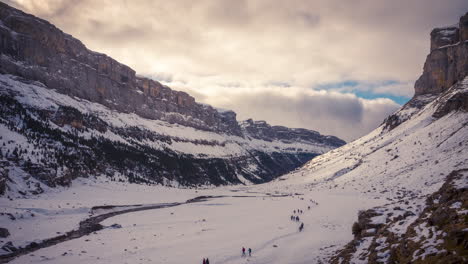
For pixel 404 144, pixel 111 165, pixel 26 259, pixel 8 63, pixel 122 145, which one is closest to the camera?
pixel 26 259

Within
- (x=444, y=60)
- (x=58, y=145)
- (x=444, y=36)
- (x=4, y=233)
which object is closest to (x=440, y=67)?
(x=444, y=60)

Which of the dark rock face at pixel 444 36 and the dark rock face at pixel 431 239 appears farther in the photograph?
the dark rock face at pixel 444 36

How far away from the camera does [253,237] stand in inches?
1588

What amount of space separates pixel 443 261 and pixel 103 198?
86.7 meters

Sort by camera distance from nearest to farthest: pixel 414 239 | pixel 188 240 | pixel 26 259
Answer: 1. pixel 414 239
2. pixel 26 259
3. pixel 188 240

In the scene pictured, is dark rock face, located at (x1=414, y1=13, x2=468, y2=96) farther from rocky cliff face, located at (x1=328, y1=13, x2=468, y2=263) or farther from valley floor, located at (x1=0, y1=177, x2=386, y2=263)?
valley floor, located at (x1=0, y1=177, x2=386, y2=263)

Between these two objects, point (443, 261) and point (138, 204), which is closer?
point (443, 261)

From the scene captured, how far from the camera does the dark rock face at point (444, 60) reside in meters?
144

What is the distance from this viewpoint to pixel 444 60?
158500 mm

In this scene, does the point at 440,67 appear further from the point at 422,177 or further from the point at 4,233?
the point at 4,233

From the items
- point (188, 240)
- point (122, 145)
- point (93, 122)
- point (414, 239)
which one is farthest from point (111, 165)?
point (414, 239)

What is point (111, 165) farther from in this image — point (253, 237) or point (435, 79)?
point (435, 79)

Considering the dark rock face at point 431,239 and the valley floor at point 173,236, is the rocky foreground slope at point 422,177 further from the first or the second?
the valley floor at point 173,236

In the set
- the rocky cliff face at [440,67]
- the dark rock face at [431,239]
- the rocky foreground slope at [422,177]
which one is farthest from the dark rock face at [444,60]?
the dark rock face at [431,239]
